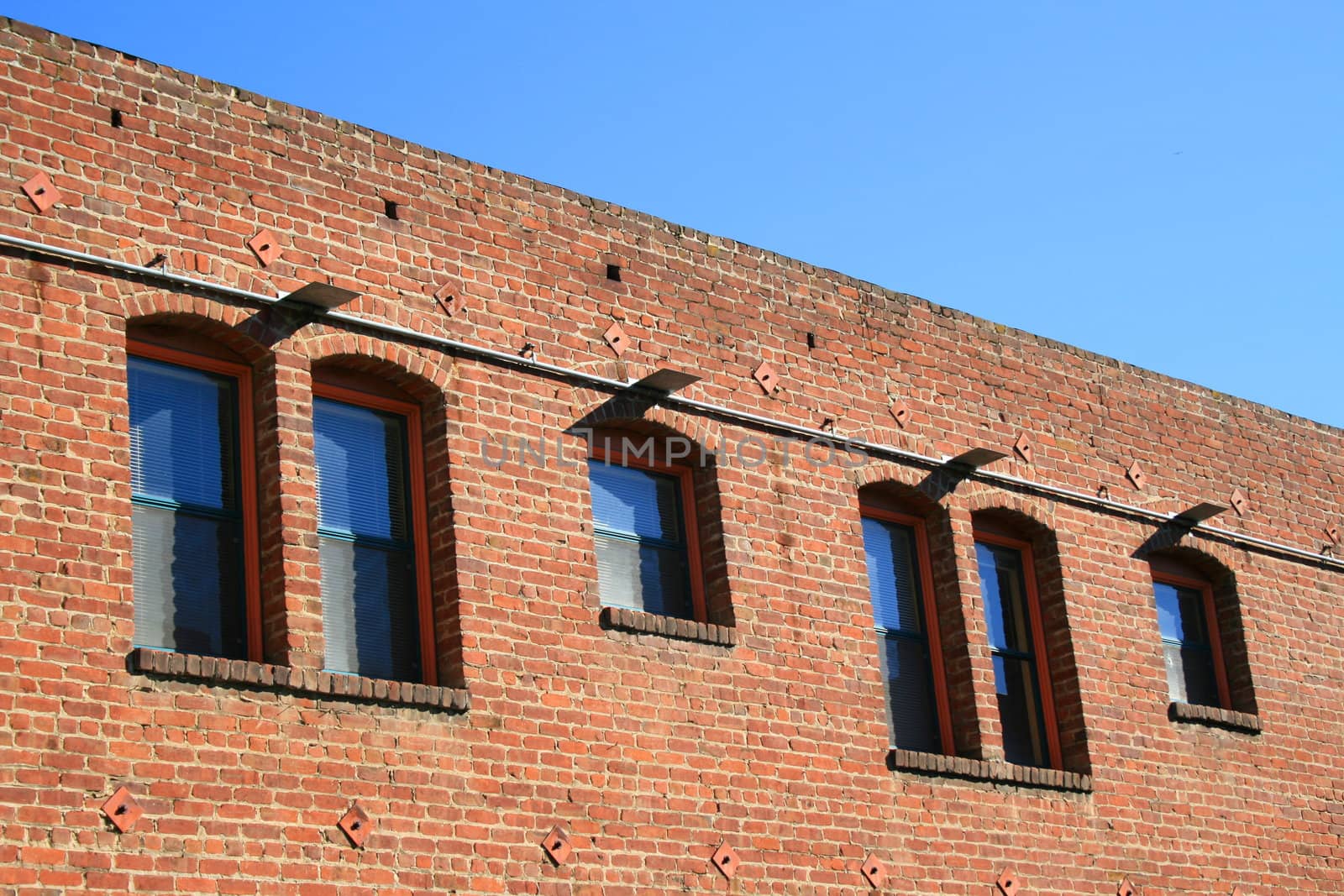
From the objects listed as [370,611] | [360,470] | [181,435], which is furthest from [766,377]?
[181,435]

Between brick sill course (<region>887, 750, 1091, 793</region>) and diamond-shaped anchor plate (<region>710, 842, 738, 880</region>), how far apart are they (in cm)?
164

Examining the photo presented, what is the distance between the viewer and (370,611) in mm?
12250

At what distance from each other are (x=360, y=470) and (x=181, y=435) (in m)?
1.25

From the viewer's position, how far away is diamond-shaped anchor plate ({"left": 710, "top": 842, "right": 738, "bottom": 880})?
1268 centimetres

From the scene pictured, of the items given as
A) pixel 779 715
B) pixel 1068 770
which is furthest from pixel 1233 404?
pixel 779 715

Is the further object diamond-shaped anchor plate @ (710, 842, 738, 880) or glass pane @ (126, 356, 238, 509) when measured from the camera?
diamond-shaped anchor plate @ (710, 842, 738, 880)

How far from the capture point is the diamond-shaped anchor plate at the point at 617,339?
13.8 metres

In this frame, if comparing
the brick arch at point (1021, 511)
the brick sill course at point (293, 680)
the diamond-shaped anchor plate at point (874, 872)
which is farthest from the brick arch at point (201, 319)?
the brick arch at point (1021, 511)

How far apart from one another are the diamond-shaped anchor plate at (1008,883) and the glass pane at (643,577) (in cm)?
297

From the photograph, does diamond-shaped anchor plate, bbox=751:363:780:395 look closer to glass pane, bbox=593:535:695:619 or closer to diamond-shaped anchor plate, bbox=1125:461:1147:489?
glass pane, bbox=593:535:695:619

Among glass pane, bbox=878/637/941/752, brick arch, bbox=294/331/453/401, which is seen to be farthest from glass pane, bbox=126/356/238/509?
A: glass pane, bbox=878/637/941/752

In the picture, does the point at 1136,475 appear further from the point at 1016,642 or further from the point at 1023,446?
the point at 1016,642

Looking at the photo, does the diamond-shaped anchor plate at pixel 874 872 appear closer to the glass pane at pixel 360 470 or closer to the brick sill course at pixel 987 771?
the brick sill course at pixel 987 771

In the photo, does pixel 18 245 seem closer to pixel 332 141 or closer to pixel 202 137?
pixel 202 137
